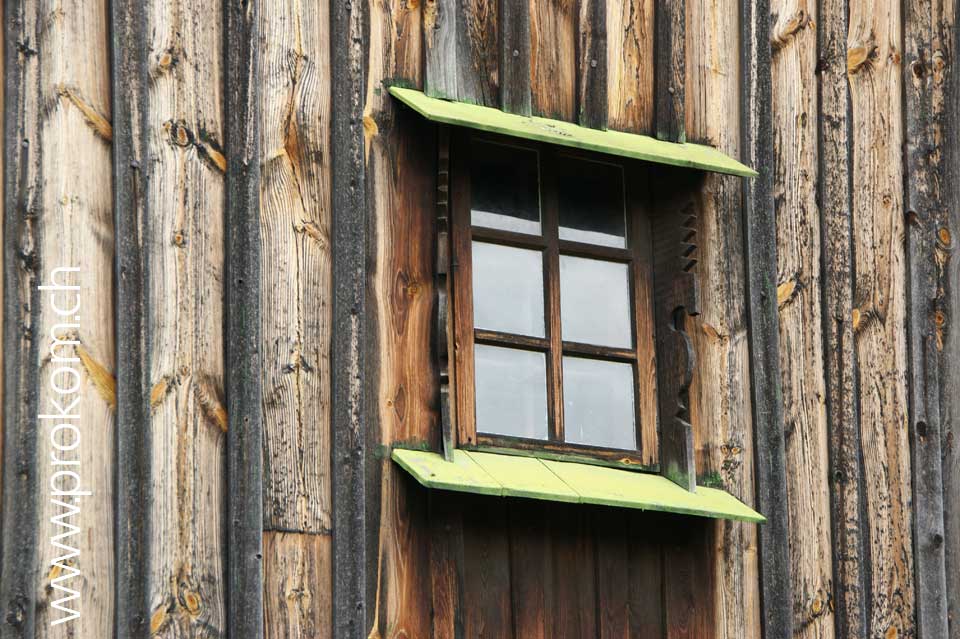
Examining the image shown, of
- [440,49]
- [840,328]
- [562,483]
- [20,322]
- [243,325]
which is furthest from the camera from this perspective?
[840,328]

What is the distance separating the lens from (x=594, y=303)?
19.4 feet

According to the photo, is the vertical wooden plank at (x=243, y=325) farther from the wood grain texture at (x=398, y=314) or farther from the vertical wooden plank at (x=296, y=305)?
the wood grain texture at (x=398, y=314)

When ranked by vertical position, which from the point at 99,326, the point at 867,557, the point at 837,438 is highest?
the point at 99,326

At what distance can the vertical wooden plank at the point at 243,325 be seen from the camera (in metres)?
5.07

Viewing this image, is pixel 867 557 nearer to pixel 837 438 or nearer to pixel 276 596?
pixel 837 438

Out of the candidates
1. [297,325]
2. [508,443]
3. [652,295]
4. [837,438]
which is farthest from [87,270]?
[837,438]

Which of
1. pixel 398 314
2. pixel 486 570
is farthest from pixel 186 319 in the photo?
pixel 486 570

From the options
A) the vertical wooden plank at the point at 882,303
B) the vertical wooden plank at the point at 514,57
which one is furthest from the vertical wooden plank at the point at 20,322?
the vertical wooden plank at the point at 882,303

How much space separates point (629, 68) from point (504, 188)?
70 centimetres

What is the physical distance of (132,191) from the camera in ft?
16.9

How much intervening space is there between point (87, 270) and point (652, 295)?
203cm

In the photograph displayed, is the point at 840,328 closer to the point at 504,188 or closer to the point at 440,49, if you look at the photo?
the point at 504,188

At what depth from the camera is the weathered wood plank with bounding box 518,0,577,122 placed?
5.93m

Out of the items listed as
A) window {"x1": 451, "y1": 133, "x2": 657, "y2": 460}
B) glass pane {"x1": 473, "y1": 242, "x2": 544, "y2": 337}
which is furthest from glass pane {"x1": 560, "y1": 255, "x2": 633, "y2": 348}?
glass pane {"x1": 473, "y1": 242, "x2": 544, "y2": 337}
